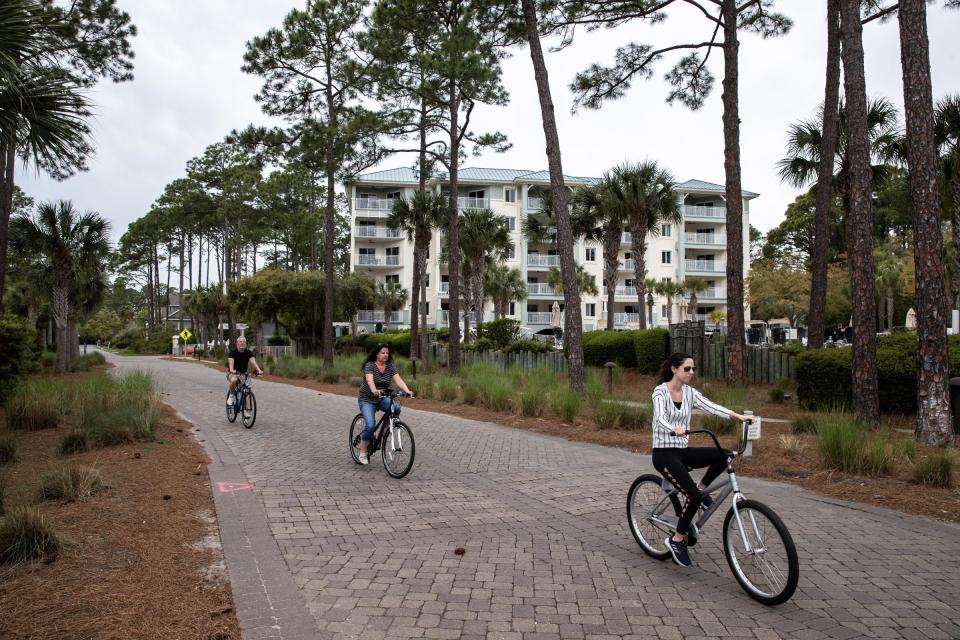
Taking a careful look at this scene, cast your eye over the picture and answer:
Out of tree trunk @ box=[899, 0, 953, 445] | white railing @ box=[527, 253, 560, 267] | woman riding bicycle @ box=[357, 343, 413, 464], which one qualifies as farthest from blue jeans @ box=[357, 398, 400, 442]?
white railing @ box=[527, 253, 560, 267]

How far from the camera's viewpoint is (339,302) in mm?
43156

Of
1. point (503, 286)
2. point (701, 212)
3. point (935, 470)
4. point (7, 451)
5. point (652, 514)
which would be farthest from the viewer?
point (701, 212)

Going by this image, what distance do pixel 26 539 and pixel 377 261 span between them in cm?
5400

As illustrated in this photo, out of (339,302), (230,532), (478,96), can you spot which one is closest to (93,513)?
(230,532)

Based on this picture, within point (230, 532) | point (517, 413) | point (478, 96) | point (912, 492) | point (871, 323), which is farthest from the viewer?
point (478, 96)

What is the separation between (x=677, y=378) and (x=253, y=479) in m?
5.26

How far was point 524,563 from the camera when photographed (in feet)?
16.5

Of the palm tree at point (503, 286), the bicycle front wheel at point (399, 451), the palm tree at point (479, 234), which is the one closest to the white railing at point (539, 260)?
the palm tree at point (503, 286)

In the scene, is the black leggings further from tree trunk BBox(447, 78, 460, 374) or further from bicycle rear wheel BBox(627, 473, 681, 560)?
tree trunk BBox(447, 78, 460, 374)

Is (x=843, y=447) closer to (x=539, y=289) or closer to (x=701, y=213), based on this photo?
(x=539, y=289)

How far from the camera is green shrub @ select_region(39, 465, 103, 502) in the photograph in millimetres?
6504

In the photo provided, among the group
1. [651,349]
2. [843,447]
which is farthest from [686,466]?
[651,349]

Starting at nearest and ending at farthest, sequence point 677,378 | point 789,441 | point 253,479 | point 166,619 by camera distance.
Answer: point 166,619, point 677,378, point 253,479, point 789,441

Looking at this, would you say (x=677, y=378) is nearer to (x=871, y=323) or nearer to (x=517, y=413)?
(x=871, y=323)
